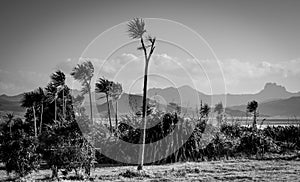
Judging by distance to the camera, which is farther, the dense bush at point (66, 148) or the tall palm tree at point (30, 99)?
the tall palm tree at point (30, 99)

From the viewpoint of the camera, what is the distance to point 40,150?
11523 mm

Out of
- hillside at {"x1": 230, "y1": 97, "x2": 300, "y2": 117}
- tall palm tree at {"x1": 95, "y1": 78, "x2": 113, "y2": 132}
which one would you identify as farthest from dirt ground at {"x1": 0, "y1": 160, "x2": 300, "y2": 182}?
hillside at {"x1": 230, "y1": 97, "x2": 300, "y2": 117}

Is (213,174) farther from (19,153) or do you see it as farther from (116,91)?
(116,91)

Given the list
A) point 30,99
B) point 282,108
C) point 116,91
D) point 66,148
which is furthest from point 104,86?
point 282,108

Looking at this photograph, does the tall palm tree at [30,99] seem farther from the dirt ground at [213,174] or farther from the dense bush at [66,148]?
the dense bush at [66,148]

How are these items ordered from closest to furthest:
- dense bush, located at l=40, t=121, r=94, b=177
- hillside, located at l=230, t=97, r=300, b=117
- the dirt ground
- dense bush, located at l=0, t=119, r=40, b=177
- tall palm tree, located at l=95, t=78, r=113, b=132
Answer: dense bush, located at l=0, t=119, r=40, b=177
dense bush, located at l=40, t=121, r=94, b=177
the dirt ground
tall palm tree, located at l=95, t=78, r=113, b=132
hillside, located at l=230, t=97, r=300, b=117

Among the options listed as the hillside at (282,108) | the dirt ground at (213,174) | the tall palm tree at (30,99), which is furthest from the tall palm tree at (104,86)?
the hillside at (282,108)

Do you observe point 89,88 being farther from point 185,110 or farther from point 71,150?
point 71,150

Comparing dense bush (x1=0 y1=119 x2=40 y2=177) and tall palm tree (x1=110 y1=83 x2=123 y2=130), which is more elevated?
tall palm tree (x1=110 y1=83 x2=123 y2=130)

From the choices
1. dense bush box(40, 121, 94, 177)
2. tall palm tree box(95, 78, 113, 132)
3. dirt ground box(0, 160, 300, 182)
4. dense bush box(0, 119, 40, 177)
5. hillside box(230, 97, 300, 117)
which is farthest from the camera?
hillside box(230, 97, 300, 117)

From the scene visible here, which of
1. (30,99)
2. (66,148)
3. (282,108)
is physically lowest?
(66,148)

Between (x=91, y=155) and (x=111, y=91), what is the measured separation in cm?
1381

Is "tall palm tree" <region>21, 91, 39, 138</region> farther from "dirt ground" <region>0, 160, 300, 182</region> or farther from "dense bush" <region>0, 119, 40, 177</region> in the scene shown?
"dense bush" <region>0, 119, 40, 177</region>

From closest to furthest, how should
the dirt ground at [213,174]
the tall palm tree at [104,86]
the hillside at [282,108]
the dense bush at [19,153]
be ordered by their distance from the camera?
the dense bush at [19,153] < the dirt ground at [213,174] < the tall palm tree at [104,86] < the hillside at [282,108]
